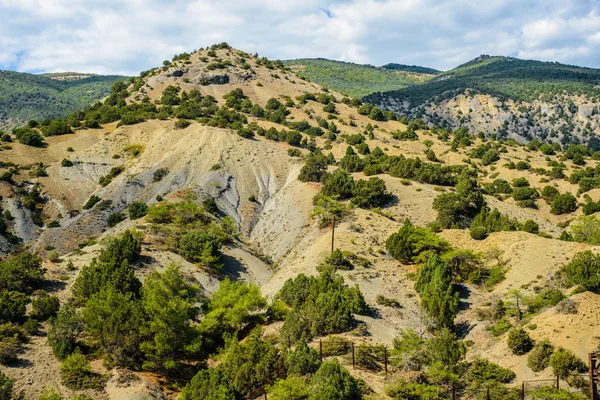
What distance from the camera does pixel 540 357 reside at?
24.8 m

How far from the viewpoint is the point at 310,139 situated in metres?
89.5

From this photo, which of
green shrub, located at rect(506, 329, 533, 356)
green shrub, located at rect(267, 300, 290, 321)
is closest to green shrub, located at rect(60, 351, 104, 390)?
green shrub, located at rect(267, 300, 290, 321)

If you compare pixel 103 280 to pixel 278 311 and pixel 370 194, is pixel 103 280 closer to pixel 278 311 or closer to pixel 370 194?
pixel 278 311

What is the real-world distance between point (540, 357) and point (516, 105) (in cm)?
14420

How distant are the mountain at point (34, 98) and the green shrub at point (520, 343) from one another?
523ft

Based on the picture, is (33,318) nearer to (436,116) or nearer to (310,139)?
(310,139)

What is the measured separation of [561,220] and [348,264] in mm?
38714

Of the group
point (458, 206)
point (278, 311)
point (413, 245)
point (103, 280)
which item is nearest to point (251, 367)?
point (278, 311)

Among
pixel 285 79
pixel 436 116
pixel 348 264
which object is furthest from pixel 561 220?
pixel 436 116

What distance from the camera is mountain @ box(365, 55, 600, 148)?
141 m

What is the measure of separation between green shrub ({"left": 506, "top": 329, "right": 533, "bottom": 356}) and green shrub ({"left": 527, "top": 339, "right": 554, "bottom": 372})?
111cm

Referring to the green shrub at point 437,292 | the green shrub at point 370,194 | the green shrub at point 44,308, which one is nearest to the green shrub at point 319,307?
the green shrub at point 437,292

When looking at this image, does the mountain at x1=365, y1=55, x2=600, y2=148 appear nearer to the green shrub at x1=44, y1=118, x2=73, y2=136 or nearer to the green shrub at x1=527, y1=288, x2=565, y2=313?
the green shrub at x1=44, y1=118, x2=73, y2=136

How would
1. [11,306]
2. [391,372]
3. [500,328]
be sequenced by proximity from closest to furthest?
[391,372], [500,328], [11,306]
